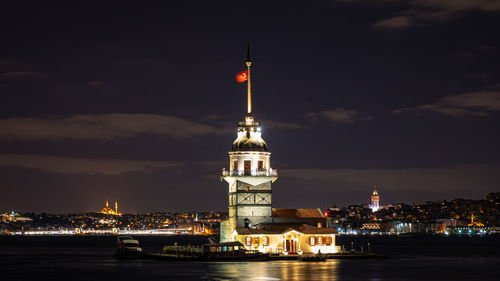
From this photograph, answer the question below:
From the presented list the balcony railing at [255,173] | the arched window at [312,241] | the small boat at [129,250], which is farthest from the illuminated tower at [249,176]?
the small boat at [129,250]

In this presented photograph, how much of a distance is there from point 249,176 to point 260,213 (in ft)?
13.8

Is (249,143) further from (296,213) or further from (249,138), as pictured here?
(296,213)

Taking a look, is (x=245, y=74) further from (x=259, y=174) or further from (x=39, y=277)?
(x=39, y=277)

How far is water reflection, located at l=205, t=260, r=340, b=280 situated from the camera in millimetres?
68688

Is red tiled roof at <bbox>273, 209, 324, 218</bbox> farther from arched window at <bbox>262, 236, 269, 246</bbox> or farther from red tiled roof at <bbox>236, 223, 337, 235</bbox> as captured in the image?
arched window at <bbox>262, 236, 269, 246</bbox>

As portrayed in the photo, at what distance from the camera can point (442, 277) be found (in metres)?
74.6

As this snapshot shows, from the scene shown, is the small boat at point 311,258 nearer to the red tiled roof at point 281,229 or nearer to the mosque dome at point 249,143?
the red tiled roof at point 281,229

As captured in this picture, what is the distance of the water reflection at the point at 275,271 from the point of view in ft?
225

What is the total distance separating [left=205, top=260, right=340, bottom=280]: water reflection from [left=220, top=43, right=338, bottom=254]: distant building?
4.57 meters

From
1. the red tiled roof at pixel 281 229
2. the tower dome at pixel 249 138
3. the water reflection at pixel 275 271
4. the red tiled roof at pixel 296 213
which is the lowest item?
the water reflection at pixel 275 271

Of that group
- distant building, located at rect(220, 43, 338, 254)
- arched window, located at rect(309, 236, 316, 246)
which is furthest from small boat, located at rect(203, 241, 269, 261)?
arched window, located at rect(309, 236, 316, 246)

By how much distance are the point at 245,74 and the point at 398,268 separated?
87.3 ft

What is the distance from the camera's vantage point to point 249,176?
88312 millimetres

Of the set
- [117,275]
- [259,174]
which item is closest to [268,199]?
[259,174]
